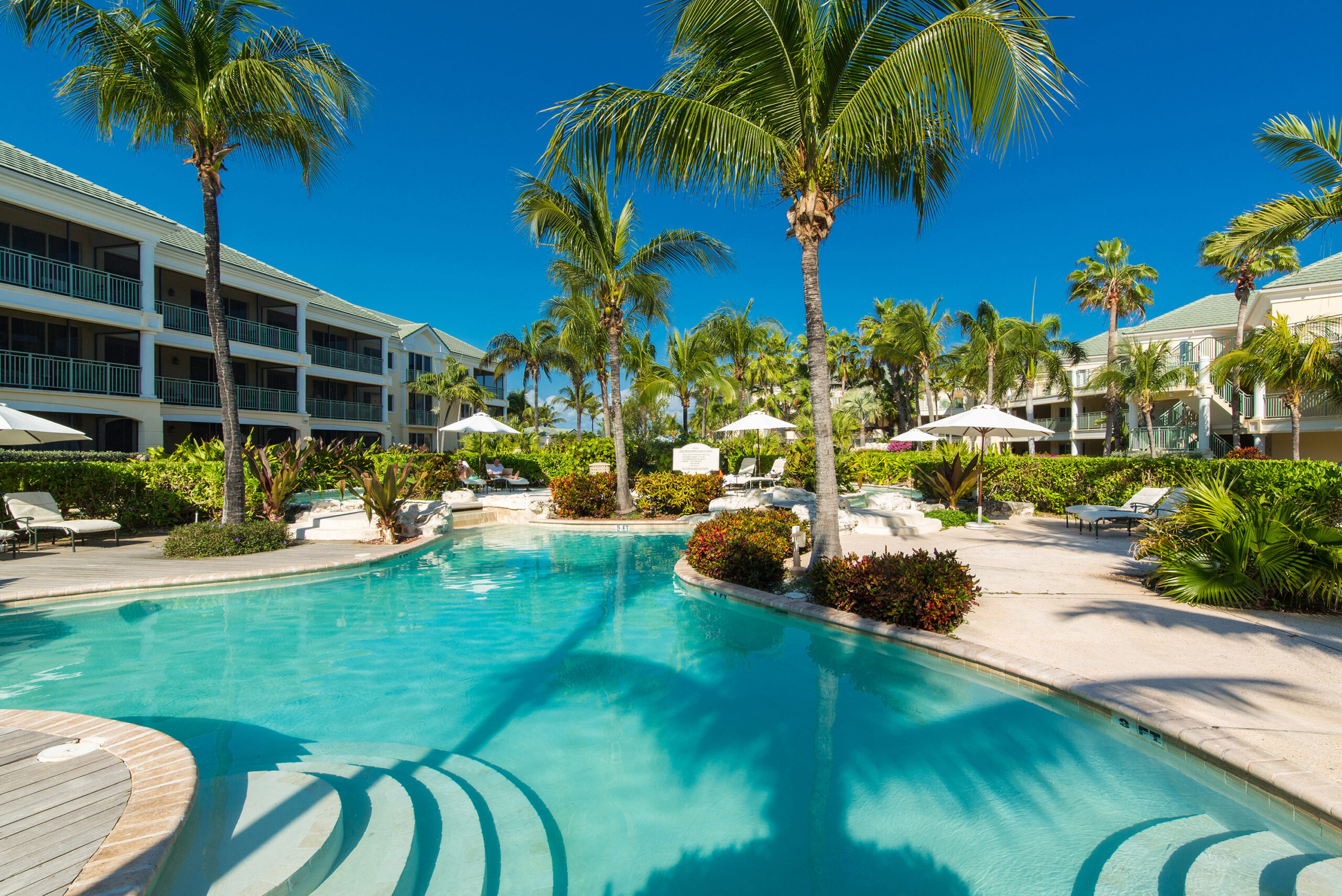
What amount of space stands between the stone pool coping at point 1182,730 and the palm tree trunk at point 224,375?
1068 centimetres

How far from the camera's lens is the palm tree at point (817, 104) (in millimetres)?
6141

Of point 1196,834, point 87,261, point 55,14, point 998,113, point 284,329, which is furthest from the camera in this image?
point 284,329

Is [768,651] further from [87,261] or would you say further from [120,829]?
[87,261]

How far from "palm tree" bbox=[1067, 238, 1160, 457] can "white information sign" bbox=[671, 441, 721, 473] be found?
22687 millimetres

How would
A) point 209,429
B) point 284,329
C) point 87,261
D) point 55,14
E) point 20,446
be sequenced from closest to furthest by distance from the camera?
point 55,14 → point 20,446 → point 87,261 → point 209,429 → point 284,329

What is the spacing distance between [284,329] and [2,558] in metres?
19.0

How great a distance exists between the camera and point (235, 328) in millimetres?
24406

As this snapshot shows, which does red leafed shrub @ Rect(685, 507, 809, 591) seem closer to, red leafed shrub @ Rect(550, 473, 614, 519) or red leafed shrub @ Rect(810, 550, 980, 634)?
red leafed shrub @ Rect(810, 550, 980, 634)

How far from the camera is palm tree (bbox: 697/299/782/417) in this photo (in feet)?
92.5

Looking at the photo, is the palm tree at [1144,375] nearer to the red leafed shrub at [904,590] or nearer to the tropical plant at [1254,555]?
the tropical plant at [1254,555]

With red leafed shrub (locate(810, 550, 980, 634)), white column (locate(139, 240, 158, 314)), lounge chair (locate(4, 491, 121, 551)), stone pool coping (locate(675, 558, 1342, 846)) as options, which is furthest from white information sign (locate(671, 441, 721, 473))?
white column (locate(139, 240, 158, 314))

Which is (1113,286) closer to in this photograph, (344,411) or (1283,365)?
(1283,365)

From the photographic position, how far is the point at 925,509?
1628 centimetres

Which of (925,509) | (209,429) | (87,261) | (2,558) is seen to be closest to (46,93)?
(2,558)
